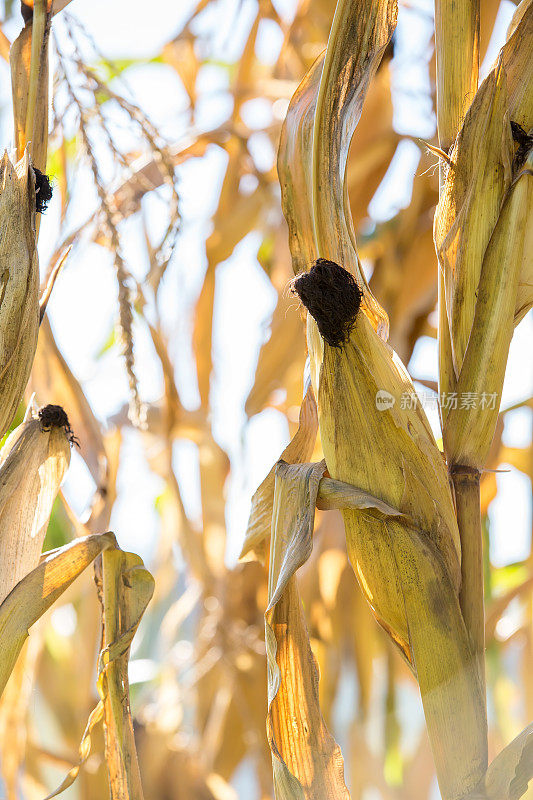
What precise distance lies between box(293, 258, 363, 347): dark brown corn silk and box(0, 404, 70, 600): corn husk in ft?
0.37

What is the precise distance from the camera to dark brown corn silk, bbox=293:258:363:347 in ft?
0.66

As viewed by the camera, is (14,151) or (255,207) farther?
(255,207)

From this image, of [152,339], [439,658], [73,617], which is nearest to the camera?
[439,658]

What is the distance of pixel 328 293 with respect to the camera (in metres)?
0.20

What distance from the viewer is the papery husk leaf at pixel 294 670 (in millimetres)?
203

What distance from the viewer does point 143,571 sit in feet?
0.82

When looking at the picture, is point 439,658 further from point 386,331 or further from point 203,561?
point 203,561

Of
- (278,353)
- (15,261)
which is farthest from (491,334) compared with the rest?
(278,353)

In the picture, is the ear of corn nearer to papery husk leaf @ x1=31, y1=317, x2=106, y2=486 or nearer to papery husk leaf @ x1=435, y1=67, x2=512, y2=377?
papery husk leaf @ x1=435, y1=67, x2=512, y2=377

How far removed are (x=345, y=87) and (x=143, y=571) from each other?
0.57 ft

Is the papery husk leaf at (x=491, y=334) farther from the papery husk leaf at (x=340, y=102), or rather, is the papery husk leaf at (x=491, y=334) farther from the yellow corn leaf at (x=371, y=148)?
the yellow corn leaf at (x=371, y=148)

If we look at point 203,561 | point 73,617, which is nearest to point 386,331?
point 203,561

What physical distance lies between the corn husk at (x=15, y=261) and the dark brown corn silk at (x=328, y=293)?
8 cm

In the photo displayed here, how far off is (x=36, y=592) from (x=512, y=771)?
0.49 feet
